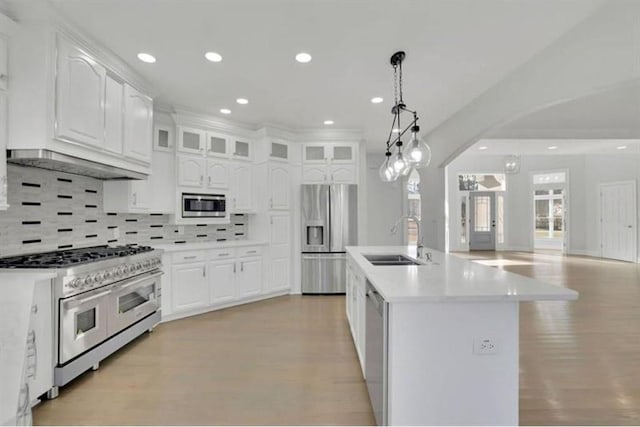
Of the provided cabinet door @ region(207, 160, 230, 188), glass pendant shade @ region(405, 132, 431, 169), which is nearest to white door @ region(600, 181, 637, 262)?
glass pendant shade @ region(405, 132, 431, 169)

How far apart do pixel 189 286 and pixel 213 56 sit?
2.59 m

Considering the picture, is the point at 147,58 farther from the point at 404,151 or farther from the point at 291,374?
the point at 291,374

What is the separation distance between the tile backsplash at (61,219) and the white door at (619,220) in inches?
410

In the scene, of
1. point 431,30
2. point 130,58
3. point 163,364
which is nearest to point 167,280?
Result: point 163,364

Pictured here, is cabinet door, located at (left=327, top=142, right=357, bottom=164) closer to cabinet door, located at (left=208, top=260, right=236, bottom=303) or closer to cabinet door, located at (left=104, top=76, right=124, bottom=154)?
cabinet door, located at (left=208, top=260, right=236, bottom=303)

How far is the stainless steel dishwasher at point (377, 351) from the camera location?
5.12ft

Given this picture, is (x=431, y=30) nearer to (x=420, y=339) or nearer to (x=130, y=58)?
(x=420, y=339)

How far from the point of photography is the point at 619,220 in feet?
25.5

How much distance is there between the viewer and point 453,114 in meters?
4.27

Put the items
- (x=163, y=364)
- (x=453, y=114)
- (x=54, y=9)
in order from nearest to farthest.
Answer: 1. (x=54, y=9)
2. (x=163, y=364)
3. (x=453, y=114)

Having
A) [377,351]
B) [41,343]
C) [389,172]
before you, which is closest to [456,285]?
[377,351]

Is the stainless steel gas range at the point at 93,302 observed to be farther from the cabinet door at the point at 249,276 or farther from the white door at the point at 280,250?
the white door at the point at 280,250

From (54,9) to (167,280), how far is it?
2.63m

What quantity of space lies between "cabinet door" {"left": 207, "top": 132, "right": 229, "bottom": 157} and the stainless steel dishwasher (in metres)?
3.19
